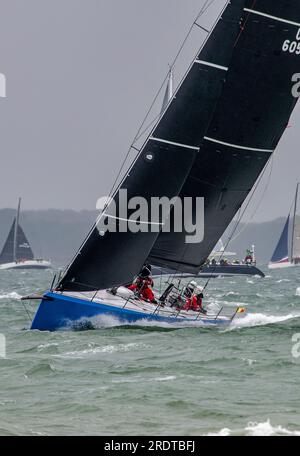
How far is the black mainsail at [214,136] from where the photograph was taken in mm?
26734

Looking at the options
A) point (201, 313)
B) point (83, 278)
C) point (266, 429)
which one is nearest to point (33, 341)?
point (83, 278)

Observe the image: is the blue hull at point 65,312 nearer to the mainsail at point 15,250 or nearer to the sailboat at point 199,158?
the sailboat at point 199,158

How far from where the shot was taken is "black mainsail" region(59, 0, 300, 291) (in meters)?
26.7

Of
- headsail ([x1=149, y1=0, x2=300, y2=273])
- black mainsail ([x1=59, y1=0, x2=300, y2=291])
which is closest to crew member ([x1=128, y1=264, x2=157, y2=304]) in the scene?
black mainsail ([x1=59, y1=0, x2=300, y2=291])

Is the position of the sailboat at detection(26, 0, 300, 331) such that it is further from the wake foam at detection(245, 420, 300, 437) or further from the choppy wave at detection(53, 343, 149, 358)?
the wake foam at detection(245, 420, 300, 437)

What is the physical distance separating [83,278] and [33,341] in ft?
8.40

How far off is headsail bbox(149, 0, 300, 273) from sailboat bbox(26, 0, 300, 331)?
0.10 ft

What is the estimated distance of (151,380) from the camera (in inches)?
724

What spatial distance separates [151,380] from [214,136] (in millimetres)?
12266

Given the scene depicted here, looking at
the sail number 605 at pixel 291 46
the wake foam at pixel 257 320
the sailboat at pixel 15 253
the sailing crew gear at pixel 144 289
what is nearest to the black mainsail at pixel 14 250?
the sailboat at pixel 15 253

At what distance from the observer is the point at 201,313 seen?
93.3 feet

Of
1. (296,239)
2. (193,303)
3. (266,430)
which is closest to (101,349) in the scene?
(193,303)

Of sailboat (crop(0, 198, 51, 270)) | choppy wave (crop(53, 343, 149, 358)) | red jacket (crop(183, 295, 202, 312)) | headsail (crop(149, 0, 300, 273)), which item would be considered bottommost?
sailboat (crop(0, 198, 51, 270))
